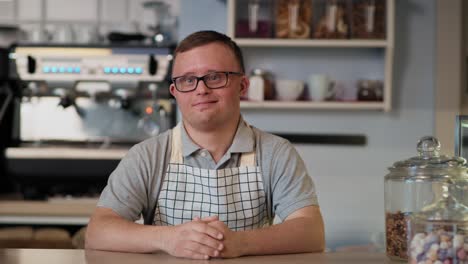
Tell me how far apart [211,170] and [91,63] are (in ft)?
5.80

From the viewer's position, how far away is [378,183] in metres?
3.39

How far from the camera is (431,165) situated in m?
1.55

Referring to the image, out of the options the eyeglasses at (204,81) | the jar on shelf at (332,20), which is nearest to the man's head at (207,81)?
the eyeglasses at (204,81)

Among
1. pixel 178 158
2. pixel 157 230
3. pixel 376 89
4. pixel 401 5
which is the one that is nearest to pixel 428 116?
pixel 376 89

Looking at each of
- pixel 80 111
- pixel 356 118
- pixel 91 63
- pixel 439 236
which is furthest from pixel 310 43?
pixel 439 236

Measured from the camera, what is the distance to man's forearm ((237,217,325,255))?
1617 mm

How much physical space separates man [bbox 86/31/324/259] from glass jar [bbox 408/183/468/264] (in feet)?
1.44

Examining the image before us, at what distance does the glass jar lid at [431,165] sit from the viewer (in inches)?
60.7

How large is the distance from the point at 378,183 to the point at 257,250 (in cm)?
187

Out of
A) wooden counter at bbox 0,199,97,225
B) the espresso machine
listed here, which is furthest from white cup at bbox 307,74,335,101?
→ wooden counter at bbox 0,199,97,225

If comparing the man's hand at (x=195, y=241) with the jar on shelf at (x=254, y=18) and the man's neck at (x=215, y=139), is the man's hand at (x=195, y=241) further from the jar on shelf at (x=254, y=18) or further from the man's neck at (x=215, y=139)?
the jar on shelf at (x=254, y=18)

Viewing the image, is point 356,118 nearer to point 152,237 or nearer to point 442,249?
point 152,237

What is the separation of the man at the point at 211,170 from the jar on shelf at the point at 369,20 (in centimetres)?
142

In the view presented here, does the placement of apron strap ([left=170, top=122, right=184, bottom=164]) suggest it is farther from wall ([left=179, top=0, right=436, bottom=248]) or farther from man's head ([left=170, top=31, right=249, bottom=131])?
wall ([left=179, top=0, right=436, bottom=248])
